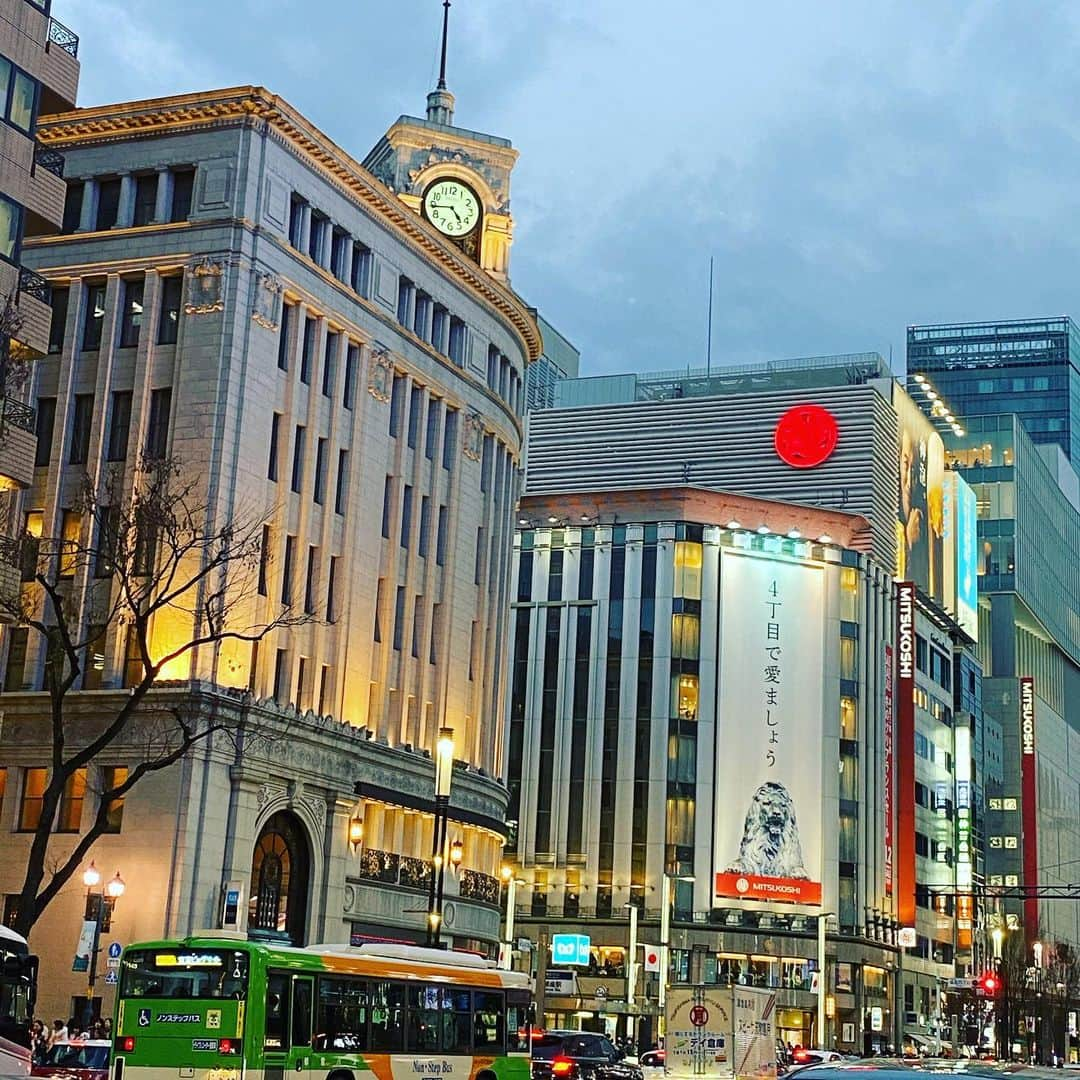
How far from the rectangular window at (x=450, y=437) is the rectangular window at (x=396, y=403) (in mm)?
3718

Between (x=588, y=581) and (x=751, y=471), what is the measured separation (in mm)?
23369

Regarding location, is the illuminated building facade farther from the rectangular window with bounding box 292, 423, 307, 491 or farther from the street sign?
the street sign

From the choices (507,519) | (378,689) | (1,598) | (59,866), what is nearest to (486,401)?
(507,519)

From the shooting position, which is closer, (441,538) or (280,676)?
(280,676)

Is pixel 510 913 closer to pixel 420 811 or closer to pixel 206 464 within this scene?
pixel 420 811

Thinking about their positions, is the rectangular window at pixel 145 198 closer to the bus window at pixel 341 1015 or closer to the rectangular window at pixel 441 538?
the rectangular window at pixel 441 538

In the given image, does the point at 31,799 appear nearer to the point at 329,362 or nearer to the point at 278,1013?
the point at 329,362

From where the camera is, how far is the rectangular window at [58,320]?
56625mm

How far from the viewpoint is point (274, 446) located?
2221 inches

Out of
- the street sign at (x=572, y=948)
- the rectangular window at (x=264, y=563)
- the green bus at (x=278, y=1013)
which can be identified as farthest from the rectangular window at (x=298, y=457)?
the street sign at (x=572, y=948)

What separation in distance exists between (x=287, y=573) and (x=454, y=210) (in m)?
20.5

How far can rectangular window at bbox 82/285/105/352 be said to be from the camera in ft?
186

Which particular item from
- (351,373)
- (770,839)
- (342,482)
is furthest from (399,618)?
(770,839)

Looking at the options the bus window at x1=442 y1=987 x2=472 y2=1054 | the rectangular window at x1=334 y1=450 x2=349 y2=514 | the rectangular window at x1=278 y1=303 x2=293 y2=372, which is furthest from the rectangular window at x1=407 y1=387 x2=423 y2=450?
the bus window at x1=442 y1=987 x2=472 y2=1054
